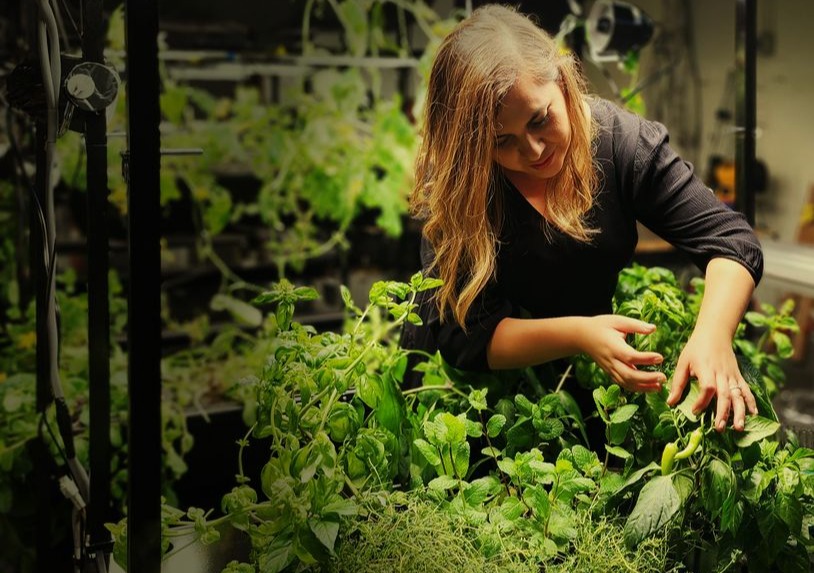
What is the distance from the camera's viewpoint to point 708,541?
114 centimetres

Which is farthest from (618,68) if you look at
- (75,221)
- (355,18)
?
(75,221)

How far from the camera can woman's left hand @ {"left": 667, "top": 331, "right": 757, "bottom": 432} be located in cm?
107

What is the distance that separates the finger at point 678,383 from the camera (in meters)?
1.10

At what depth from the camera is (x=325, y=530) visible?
3.36ft

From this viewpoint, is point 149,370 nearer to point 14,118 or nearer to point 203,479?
point 203,479

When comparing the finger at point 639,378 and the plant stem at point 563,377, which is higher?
the finger at point 639,378

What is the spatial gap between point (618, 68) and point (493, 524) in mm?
1301

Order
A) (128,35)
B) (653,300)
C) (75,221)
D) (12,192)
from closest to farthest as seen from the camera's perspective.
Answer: (128,35) → (653,300) → (12,192) → (75,221)

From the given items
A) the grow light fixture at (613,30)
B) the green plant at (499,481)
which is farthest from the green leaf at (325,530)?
the grow light fixture at (613,30)

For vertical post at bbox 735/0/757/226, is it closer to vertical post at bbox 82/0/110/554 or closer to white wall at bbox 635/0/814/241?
vertical post at bbox 82/0/110/554

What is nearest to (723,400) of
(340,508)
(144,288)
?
(340,508)

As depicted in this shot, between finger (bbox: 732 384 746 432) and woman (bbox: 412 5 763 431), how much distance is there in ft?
0.08

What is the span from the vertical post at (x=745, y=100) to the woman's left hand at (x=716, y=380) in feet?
1.69

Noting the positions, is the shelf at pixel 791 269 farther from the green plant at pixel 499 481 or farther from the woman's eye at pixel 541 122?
the woman's eye at pixel 541 122
